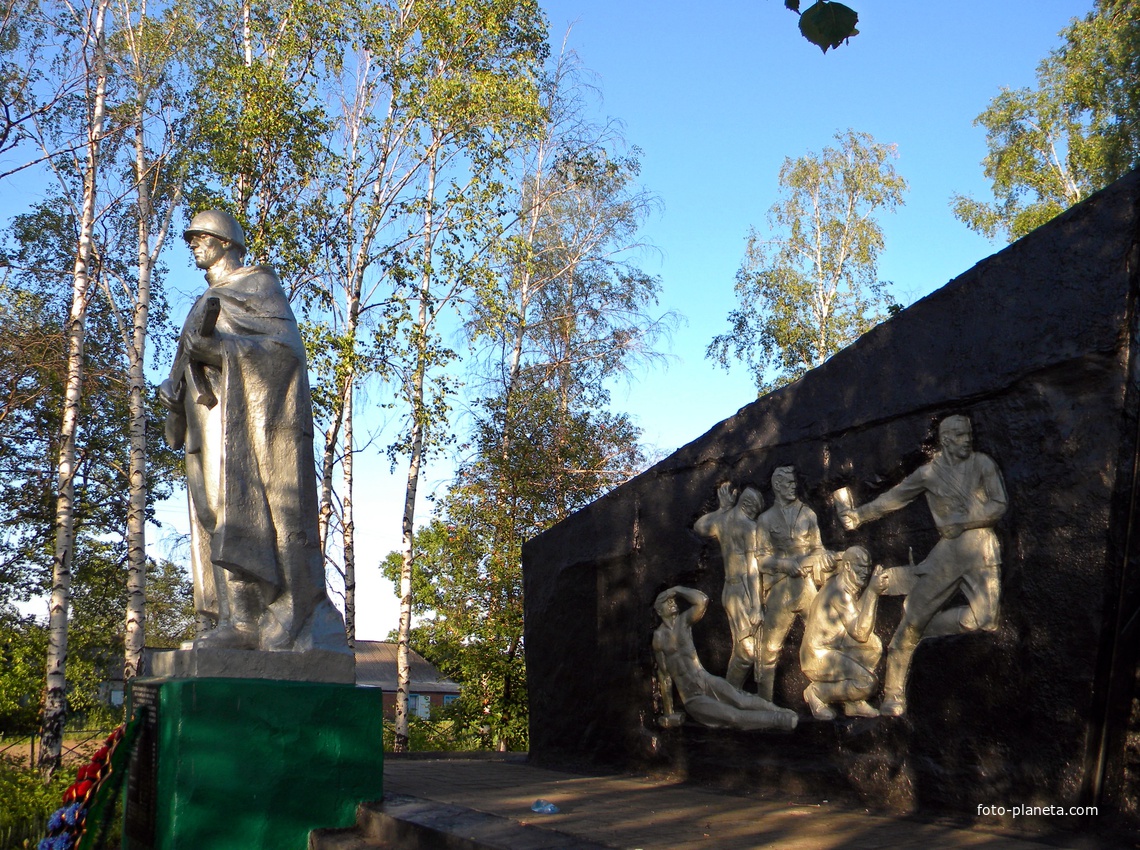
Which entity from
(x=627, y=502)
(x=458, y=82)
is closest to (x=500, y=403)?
(x=458, y=82)

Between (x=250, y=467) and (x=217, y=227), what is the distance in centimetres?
133

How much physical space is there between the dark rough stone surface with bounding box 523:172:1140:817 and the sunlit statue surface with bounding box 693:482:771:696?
0.12 metres

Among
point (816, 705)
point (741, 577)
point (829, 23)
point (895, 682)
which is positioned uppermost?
point (829, 23)

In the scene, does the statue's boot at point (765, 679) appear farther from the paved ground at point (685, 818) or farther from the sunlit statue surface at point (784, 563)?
the paved ground at point (685, 818)

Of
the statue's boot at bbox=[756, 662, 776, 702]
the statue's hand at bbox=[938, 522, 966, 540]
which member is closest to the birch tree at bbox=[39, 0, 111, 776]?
the statue's boot at bbox=[756, 662, 776, 702]

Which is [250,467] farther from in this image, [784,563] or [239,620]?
[784,563]

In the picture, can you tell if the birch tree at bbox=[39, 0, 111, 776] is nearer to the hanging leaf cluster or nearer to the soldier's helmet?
the soldier's helmet

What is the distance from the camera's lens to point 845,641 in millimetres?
5332

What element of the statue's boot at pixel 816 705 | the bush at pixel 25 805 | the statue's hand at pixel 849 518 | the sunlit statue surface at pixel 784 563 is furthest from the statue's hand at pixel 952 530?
the bush at pixel 25 805

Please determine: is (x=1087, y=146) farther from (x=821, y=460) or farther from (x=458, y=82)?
(x=821, y=460)

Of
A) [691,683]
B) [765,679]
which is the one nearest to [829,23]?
[765,679]

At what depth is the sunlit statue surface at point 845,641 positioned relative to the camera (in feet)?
17.0

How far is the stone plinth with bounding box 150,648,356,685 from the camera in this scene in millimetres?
4492

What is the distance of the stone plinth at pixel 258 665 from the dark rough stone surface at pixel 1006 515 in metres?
2.42
